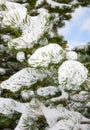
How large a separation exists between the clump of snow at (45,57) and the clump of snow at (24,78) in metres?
0.12

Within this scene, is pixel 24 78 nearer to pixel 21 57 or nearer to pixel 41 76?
pixel 41 76

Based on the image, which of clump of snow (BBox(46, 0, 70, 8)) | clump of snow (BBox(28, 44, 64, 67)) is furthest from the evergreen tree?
clump of snow (BBox(46, 0, 70, 8))

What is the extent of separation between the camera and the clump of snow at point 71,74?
130cm

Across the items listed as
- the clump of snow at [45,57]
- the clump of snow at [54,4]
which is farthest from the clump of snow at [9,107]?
the clump of snow at [54,4]

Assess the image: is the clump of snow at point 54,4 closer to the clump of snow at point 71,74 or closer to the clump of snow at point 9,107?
the clump of snow at point 9,107

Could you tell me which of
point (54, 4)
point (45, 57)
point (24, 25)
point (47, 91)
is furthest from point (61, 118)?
point (54, 4)

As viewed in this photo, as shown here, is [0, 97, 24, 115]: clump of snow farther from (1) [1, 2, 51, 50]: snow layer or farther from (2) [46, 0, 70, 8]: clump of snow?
(2) [46, 0, 70, 8]: clump of snow

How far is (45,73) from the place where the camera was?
59.5 inches

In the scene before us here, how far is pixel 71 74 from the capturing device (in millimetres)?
1308

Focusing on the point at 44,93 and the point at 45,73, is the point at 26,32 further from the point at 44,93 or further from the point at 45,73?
the point at 44,93

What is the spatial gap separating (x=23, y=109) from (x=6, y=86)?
0.27m

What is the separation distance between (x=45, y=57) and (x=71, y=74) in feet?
0.43

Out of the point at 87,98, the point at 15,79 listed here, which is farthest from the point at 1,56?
the point at 15,79

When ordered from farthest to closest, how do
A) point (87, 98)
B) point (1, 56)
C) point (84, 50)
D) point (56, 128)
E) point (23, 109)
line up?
point (1, 56) → point (84, 50) → point (87, 98) → point (23, 109) → point (56, 128)
